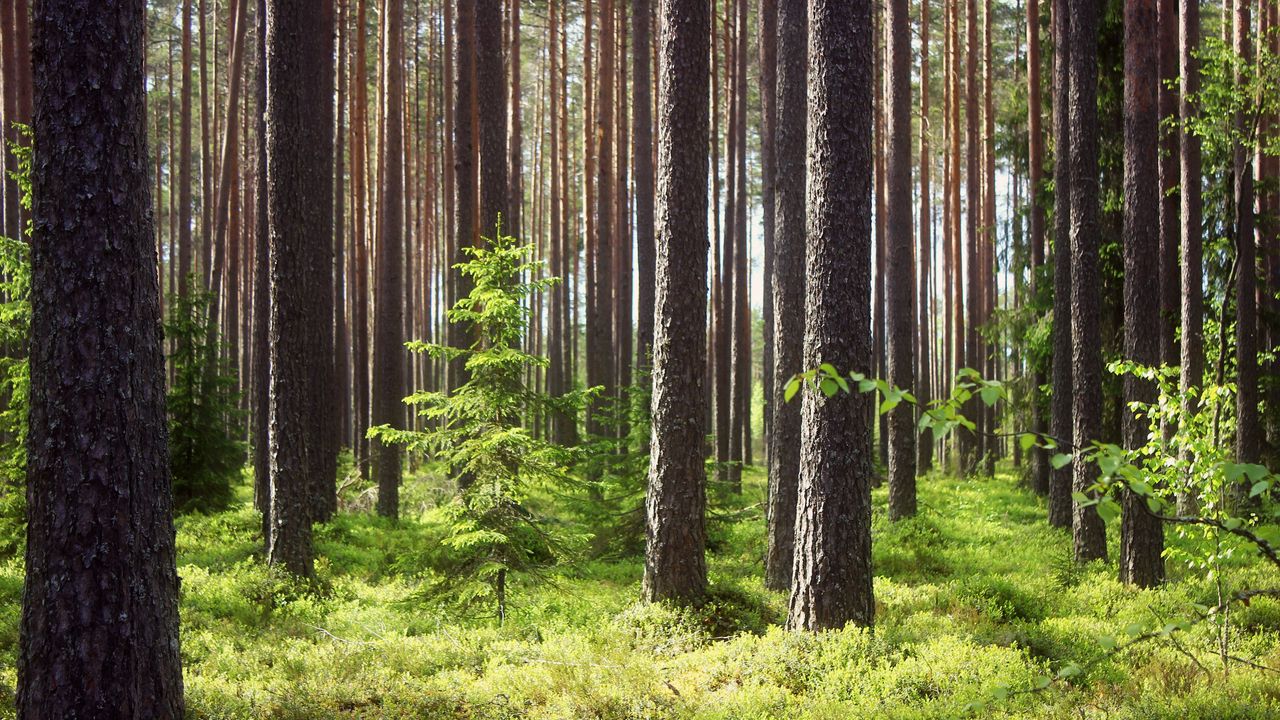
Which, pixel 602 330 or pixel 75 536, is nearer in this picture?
pixel 75 536

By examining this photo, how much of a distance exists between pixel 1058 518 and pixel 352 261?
69.9ft

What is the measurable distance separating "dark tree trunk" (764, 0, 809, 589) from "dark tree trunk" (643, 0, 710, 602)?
193cm

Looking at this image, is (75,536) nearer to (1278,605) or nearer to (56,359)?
(56,359)

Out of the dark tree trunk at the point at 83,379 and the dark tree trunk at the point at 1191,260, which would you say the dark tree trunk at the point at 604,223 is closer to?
the dark tree trunk at the point at 1191,260

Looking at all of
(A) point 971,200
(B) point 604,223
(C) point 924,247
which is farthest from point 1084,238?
(C) point 924,247

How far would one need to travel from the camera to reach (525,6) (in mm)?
28484

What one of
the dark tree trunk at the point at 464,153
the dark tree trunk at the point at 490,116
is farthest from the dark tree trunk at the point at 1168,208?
the dark tree trunk at the point at 464,153

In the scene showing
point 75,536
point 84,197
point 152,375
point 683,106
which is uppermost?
point 683,106

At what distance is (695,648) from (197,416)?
32.8ft

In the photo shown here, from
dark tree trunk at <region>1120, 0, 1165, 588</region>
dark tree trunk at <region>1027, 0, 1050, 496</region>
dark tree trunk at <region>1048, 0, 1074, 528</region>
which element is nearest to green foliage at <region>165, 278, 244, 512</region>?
dark tree trunk at <region>1048, 0, 1074, 528</region>

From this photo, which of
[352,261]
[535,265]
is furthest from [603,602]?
[352,261]

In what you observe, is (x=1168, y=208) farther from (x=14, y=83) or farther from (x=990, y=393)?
(x=14, y=83)

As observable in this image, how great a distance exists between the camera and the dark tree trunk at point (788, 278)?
10.2m

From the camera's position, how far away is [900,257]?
14.2 m
